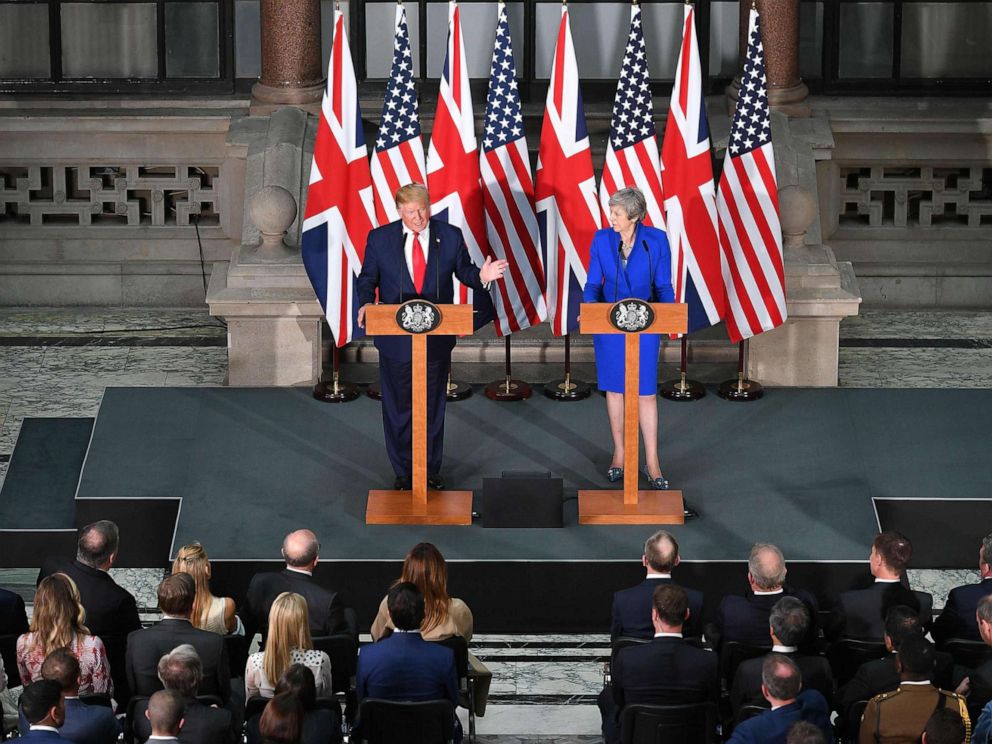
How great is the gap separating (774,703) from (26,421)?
632 centimetres

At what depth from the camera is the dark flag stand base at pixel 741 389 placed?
40.2ft

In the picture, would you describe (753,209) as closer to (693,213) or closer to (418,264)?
(693,213)

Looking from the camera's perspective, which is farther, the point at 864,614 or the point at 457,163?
the point at 457,163

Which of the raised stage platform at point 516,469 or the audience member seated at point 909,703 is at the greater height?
the audience member seated at point 909,703

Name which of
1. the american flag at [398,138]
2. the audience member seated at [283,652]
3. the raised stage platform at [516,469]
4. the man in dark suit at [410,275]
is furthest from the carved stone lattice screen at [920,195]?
the audience member seated at [283,652]

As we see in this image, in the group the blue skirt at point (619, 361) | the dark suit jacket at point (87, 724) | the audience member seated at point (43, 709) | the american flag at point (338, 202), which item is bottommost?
the dark suit jacket at point (87, 724)

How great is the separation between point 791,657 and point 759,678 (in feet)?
0.49

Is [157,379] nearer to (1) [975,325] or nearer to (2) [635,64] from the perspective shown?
(2) [635,64]

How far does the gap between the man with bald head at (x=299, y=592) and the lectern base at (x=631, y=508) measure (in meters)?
2.34

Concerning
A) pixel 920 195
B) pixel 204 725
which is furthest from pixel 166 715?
pixel 920 195

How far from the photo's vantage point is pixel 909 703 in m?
7.48

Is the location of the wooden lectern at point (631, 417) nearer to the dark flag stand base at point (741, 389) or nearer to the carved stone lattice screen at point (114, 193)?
the dark flag stand base at point (741, 389)

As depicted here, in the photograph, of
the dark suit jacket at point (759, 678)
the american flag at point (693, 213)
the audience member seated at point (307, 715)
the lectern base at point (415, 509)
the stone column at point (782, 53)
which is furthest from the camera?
the stone column at point (782, 53)

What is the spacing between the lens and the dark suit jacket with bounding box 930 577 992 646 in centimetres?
833
